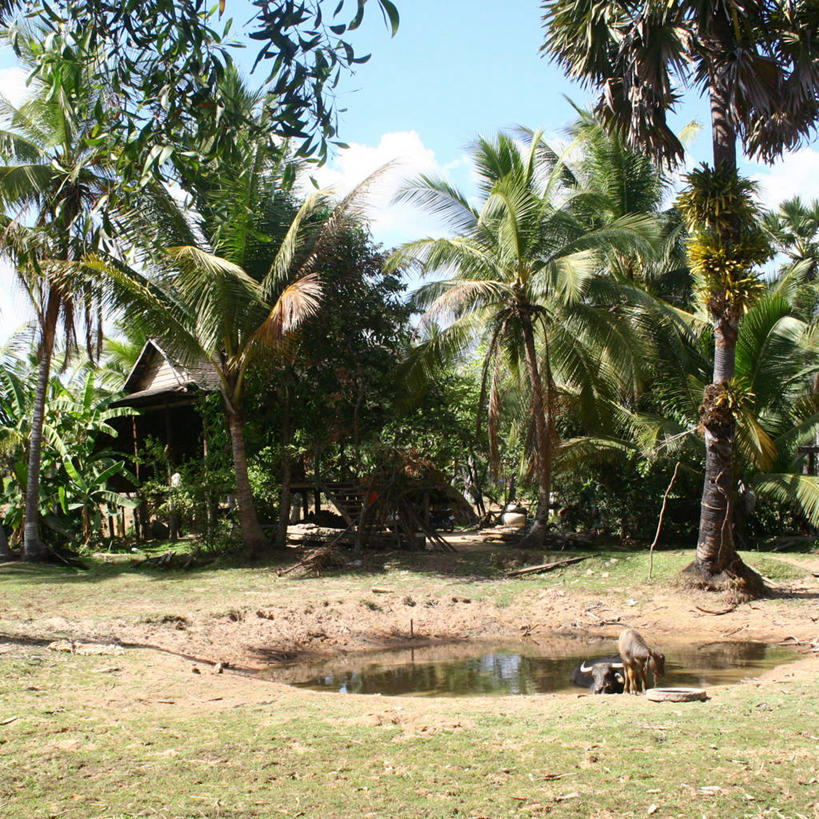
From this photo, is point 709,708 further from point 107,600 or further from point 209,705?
point 107,600

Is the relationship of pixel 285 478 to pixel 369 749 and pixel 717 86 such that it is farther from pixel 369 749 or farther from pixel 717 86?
pixel 369 749

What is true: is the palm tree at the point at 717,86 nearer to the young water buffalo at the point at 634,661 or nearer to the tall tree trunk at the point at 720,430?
the tall tree trunk at the point at 720,430

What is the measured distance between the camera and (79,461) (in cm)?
1912

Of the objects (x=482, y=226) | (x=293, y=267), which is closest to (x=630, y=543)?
(x=482, y=226)

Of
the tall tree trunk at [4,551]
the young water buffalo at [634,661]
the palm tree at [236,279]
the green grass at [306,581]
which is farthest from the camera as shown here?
the tall tree trunk at [4,551]

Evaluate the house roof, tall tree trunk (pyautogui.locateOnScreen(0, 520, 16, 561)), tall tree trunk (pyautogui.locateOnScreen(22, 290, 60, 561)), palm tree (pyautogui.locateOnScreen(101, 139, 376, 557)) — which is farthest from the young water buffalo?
tall tree trunk (pyautogui.locateOnScreen(0, 520, 16, 561))

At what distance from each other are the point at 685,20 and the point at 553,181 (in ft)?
21.3

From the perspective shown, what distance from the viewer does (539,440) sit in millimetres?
16703

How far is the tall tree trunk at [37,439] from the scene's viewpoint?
1656cm

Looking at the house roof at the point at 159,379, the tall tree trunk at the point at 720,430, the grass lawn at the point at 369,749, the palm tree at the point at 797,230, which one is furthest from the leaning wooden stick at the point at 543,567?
the palm tree at the point at 797,230

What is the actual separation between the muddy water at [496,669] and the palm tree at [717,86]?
2.63 meters

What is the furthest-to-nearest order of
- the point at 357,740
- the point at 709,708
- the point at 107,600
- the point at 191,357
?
the point at 191,357, the point at 107,600, the point at 709,708, the point at 357,740

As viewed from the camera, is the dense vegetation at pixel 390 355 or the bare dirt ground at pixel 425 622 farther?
the dense vegetation at pixel 390 355

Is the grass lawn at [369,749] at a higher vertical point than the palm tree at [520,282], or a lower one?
lower
